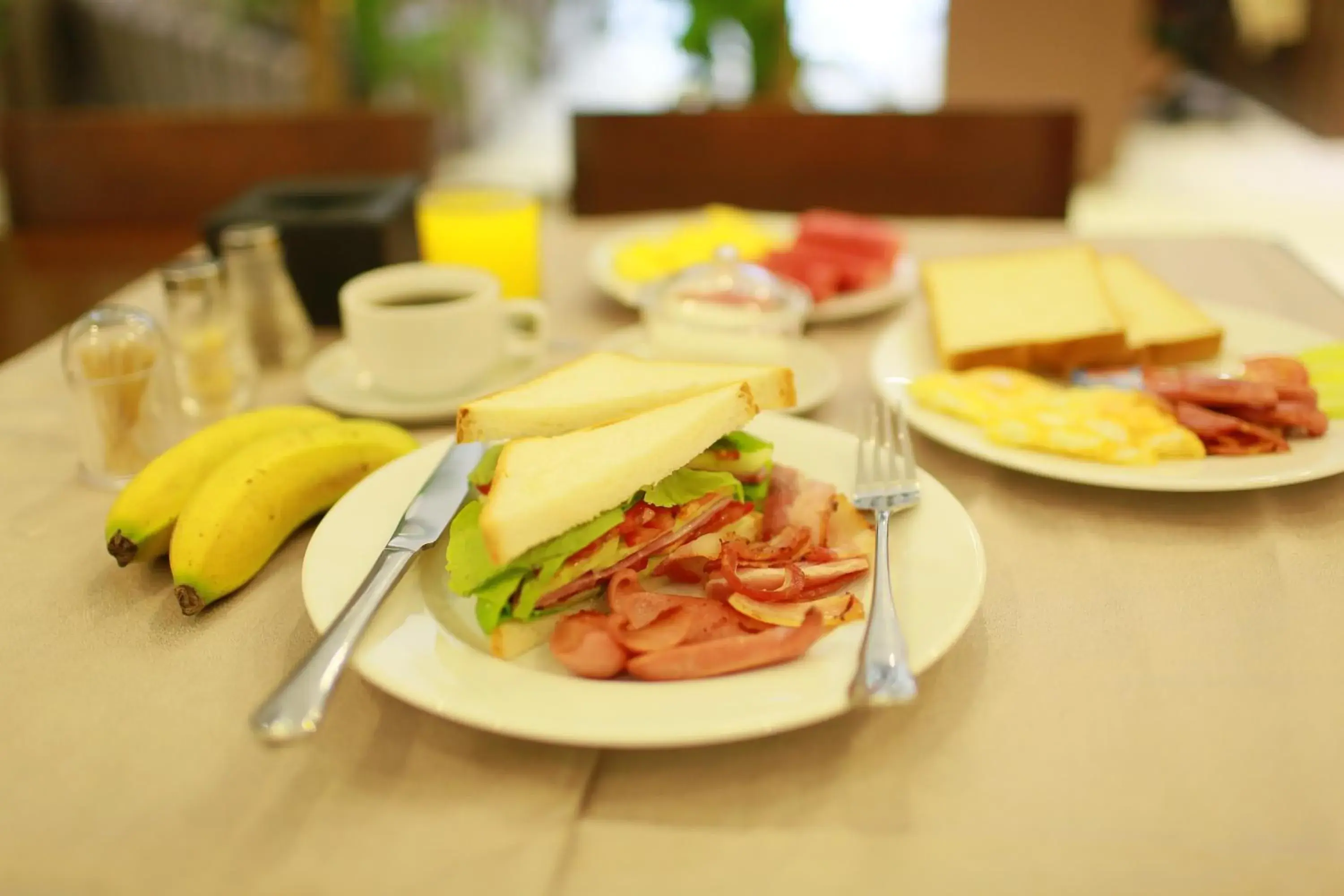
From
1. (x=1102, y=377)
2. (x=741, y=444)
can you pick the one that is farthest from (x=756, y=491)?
(x=1102, y=377)

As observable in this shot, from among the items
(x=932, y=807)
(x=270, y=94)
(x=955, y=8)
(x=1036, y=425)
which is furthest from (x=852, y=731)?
(x=270, y=94)

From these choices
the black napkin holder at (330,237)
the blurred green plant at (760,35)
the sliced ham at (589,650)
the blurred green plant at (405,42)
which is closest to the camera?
the sliced ham at (589,650)

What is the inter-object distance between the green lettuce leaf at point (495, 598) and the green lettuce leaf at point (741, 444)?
0.20 meters

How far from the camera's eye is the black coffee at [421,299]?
1.18 metres

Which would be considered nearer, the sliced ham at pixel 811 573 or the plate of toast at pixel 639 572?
the plate of toast at pixel 639 572

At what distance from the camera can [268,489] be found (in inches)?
32.5

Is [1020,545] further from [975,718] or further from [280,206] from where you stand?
[280,206]

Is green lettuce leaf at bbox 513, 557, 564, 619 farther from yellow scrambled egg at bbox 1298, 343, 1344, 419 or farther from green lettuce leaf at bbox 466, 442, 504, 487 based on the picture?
yellow scrambled egg at bbox 1298, 343, 1344, 419

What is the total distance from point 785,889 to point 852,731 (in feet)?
0.42

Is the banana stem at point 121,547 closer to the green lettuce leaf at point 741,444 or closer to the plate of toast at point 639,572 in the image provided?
the plate of toast at point 639,572

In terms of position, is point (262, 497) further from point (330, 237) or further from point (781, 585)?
point (330, 237)

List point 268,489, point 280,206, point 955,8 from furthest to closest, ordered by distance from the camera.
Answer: point 955,8, point 280,206, point 268,489

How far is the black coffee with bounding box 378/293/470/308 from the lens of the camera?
1178 mm

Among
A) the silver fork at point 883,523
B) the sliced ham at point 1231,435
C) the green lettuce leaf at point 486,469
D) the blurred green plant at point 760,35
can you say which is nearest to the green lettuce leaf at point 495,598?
the green lettuce leaf at point 486,469
